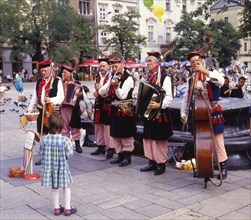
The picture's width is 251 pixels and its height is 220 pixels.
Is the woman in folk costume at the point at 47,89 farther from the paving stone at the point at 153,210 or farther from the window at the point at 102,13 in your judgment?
the window at the point at 102,13

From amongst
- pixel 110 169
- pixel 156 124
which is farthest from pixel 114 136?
pixel 156 124

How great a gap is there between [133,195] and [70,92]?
9.68 ft

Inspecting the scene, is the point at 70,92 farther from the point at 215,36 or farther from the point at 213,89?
the point at 215,36

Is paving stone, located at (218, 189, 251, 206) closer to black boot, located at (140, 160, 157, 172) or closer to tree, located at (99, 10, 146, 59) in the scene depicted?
black boot, located at (140, 160, 157, 172)

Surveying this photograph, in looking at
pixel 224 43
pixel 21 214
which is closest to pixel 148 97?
pixel 21 214

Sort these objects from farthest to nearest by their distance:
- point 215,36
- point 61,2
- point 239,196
→ point 215,36
point 61,2
point 239,196

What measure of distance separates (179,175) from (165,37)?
5027cm

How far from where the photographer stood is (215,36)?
4409cm

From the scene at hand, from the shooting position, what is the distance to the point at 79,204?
16.4 ft

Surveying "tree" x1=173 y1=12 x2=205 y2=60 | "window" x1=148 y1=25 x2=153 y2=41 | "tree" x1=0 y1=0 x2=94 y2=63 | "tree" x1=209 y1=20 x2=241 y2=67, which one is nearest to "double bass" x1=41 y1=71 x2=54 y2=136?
"tree" x1=0 y1=0 x2=94 y2=63

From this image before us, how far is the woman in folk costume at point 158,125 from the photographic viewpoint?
5.95m

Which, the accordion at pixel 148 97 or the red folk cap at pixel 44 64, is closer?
the accordion at pixel 148 97

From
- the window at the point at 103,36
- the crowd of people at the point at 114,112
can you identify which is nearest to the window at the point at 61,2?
the window at the point at 103,36

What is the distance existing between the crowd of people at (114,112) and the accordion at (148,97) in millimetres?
30
